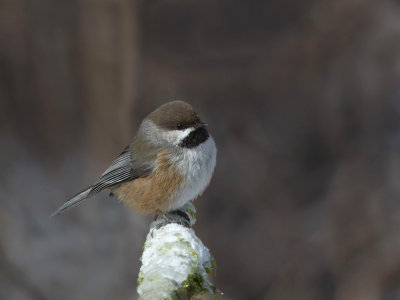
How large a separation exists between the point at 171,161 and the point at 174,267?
1.60 meters

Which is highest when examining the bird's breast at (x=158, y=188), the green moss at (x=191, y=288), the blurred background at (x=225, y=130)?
the blurred background at (x=225, y=130)

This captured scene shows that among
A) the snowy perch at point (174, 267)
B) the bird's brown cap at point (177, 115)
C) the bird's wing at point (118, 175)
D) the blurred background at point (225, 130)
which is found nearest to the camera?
the snowy perch at point (174, 267)

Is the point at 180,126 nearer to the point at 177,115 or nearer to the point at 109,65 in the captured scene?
the point at 177,115

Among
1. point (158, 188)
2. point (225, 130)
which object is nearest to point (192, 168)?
point (158, 188)

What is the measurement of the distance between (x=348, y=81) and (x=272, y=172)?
157 cm

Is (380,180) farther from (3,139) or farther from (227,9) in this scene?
(3,139)

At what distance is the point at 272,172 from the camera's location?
295 inches

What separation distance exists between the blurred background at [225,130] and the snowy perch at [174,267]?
4.66 meters

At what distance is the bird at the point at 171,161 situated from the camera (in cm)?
364

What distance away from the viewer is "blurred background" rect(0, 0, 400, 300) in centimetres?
712

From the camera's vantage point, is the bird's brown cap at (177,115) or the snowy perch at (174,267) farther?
the bird's brown cap at (177,115)

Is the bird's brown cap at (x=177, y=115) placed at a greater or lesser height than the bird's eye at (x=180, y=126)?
greater

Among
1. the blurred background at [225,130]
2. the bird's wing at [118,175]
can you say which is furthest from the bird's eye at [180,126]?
the blurred background at [225,130]

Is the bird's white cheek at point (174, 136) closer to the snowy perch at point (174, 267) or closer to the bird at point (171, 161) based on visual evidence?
the bird at point (171, 161)
